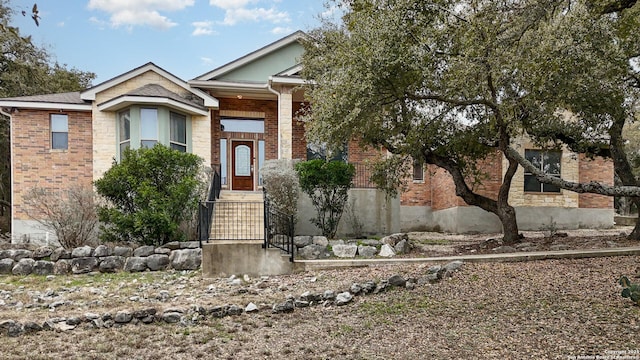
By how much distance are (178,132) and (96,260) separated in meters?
5.50

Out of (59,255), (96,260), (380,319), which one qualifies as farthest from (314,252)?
(59,255)

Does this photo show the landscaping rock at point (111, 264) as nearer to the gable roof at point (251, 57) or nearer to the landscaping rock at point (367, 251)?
the landscaping rock at point (367, 251)

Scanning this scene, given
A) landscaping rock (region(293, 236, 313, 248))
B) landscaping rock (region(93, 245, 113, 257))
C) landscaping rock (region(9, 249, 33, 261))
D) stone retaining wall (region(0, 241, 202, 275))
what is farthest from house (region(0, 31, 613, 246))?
landscaping rock (region(93, 245, 113, 257))

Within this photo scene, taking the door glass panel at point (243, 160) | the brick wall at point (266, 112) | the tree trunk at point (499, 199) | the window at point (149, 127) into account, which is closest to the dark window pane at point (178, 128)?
the window at point (149, 127)

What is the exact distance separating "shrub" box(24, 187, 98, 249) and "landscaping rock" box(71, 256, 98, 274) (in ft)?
2.68

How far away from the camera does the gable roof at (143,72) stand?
13992 mm

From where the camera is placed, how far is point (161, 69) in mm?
14703

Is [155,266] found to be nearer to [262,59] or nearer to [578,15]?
[262,59]

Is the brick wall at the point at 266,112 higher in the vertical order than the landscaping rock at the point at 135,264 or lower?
higher

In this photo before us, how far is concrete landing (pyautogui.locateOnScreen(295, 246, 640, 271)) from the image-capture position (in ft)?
28.5

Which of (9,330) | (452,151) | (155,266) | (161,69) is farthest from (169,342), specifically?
(161,69)

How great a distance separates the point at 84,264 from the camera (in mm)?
9875

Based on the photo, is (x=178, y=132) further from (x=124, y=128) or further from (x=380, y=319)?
(x=380, y=319)

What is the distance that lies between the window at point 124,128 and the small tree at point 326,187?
19.8 ft
